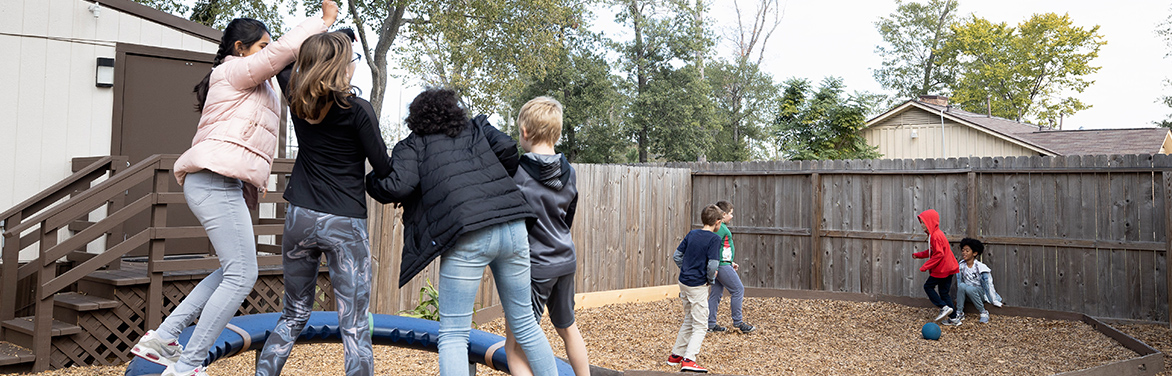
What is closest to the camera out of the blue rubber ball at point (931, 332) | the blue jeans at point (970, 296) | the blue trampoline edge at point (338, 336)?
the blue trampoline edge at point (338, 336)

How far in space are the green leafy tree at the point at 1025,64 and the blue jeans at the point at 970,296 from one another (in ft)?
87.1

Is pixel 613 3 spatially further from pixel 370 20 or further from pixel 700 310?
pixel 700 310

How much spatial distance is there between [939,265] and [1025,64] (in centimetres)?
2798

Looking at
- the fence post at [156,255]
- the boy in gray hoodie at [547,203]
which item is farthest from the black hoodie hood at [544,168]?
the fence post at [156,255]

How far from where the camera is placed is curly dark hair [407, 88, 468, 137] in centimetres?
264

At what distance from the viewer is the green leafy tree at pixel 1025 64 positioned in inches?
1172

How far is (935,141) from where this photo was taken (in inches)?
750

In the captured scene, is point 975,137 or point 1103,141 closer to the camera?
point 1103,141

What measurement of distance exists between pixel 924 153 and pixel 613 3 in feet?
34.6

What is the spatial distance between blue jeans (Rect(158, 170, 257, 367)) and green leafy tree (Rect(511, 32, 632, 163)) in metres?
19.9

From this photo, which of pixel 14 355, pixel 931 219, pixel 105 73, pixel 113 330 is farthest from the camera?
pixel 931 219

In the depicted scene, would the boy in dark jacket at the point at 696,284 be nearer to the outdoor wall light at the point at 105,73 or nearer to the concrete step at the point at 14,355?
the concrete step at the point at 14,355

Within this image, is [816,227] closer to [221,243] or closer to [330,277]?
[330,277]

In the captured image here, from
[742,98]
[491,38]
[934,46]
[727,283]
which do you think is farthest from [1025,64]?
[727,283]
